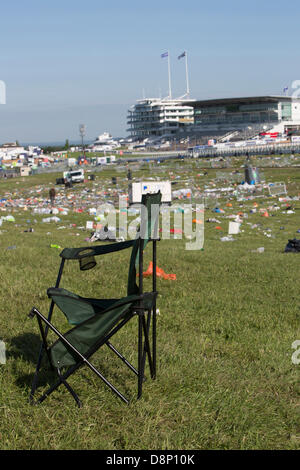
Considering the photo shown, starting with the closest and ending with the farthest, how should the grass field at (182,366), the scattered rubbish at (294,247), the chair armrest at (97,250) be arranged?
the grass field at (182,366) → the chair armrest at (97,250) → the scattered rubbish at (294,247)

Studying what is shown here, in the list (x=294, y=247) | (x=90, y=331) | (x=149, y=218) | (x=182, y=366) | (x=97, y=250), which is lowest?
(x=294, y=247)

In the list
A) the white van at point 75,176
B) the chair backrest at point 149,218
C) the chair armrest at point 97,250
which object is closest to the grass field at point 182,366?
the chair armrest at point 97,250

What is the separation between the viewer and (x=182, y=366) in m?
2.98

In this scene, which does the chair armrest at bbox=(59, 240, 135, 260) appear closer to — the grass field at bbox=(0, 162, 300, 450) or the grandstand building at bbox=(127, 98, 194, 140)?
the grass field at bbox=(0, 162, 300, 450)

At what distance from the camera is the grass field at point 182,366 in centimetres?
229

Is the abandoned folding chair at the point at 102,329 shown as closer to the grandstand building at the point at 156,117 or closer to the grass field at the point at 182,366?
the grass field at the point at 182,366

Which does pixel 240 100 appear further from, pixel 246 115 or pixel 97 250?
pixel 97 250

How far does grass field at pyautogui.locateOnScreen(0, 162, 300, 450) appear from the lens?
90.4 inches

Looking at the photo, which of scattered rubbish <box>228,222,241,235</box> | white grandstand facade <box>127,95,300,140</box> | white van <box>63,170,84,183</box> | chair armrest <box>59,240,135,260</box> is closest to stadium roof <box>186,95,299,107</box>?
white grandstand facade <box>127,95,300,140</box>

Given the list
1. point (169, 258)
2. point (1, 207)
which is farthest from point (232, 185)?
point (169, 258)

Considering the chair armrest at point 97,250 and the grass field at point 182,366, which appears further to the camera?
the chair armrest at point 97,250

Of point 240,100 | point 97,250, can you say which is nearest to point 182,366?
point 97,250
